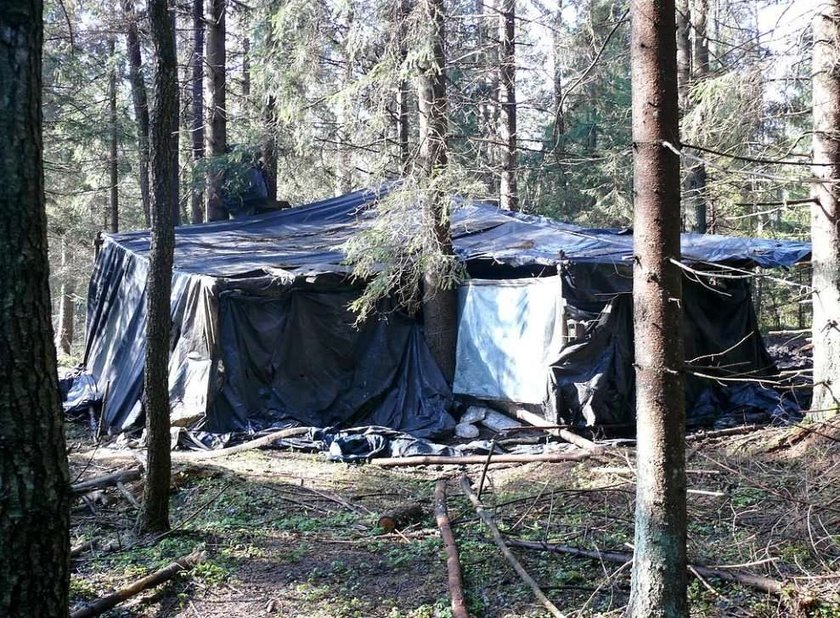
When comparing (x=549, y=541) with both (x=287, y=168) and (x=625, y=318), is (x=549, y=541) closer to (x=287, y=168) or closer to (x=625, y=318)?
(x=625, y=318)

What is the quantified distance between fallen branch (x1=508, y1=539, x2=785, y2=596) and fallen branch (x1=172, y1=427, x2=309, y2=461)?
14.7 feet

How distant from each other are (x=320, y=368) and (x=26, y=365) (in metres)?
7.45

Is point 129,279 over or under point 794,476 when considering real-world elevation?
over

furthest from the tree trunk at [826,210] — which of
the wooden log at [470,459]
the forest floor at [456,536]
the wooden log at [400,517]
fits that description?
the wooden log at [400,517]

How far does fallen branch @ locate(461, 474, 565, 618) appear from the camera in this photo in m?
3.88

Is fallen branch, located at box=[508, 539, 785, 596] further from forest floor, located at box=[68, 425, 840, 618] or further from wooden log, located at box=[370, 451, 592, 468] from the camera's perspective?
wooden log, located at box=[370, 451, 592, 468]

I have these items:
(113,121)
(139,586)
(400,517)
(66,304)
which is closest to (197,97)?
(113,121)

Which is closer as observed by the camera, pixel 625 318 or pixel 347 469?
pixel 347 469

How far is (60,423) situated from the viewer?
2.65m

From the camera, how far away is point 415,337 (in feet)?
33.3

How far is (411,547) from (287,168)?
13.4 meters

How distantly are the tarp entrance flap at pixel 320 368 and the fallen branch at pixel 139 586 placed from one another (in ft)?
14.2

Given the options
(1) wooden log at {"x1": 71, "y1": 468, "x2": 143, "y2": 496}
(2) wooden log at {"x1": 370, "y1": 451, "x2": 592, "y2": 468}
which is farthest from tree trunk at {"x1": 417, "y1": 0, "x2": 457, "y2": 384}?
(1) wooden log at {"x1": 71, "y1": 468, "x2": 143, "y2": 496}

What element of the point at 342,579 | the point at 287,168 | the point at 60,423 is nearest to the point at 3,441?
the point at 60,423
